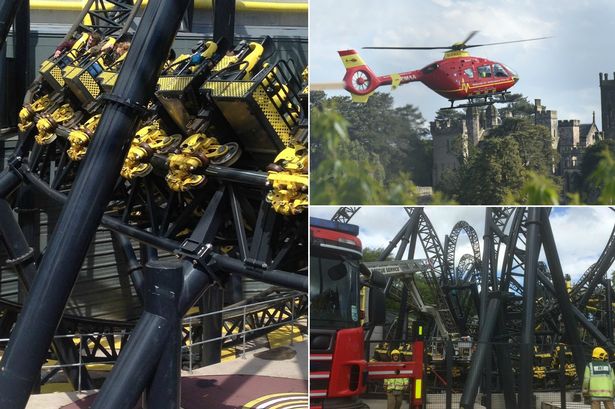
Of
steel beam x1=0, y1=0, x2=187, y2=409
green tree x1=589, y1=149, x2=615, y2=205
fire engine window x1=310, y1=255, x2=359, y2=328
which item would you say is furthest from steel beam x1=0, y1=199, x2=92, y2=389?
green tree x1=589, y1=149, x2=615, y2=205

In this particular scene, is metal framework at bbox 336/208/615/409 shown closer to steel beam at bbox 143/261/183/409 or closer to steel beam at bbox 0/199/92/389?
steel beam at bbox 143/261/183/409

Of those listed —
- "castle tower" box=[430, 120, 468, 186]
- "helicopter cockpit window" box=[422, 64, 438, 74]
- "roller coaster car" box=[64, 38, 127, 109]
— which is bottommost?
"castle tower" box=[430, 120, 468, 186]

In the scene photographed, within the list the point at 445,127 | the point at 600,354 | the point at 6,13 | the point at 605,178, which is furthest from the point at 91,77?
the point at 600,354

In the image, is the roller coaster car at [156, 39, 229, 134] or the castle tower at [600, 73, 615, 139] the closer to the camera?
the castle tower at [600, 73, 615, 139]

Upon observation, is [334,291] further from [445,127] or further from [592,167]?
[592,167]

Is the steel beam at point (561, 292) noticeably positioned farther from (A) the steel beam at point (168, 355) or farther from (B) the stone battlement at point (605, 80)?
(A) the steel beam at point (168, 355)

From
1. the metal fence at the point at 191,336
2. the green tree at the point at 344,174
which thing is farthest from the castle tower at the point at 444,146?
the metal fence at the point at 191,336
